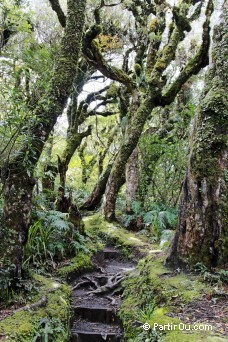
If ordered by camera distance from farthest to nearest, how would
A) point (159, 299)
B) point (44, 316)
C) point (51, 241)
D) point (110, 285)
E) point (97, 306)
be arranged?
point (51, 241), point (110, 285), point (97, 306), point (159, 299), point (44, 316)

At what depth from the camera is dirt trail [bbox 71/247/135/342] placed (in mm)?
4645

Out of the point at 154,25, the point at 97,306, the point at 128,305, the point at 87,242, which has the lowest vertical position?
the point at 97,306

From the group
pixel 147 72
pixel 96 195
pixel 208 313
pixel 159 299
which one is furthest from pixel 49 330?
pixel 147 72

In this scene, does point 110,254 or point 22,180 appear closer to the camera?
point 22,180

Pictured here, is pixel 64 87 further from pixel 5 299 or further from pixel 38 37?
pixel 38 37

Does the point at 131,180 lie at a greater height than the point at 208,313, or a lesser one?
greater

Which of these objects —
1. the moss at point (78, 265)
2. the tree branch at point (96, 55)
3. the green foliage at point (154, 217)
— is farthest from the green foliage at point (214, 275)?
the tree branch at point (96, 55)

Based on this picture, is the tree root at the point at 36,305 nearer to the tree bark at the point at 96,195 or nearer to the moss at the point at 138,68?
the tree bark at the point at 96,195

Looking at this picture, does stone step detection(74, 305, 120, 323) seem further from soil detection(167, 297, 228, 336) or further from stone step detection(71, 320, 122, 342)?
soil detection(167, 297, 228, 336)

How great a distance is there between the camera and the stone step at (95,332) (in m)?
4.57

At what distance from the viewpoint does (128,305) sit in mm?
5102

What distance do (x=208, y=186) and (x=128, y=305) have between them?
220 centimetres

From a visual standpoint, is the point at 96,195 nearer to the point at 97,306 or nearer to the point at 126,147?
the point at 126,147

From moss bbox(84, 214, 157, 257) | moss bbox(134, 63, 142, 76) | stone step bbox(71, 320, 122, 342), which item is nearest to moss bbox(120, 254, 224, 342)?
stone step bbox(71, 320, 122, 342)
